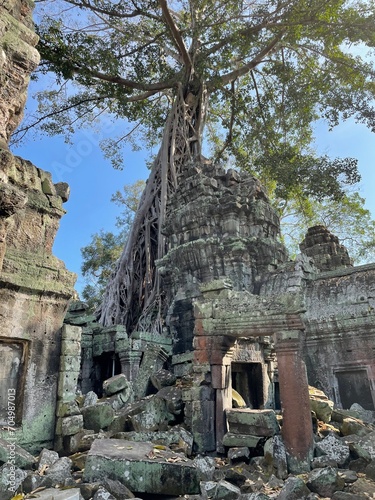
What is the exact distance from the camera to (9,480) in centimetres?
303

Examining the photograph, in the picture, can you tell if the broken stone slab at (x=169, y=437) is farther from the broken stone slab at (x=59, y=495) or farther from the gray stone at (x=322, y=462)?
the broken stone slab at (x=59, y=495)

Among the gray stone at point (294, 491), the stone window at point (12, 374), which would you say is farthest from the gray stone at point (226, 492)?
the stone window at point (12, 374)

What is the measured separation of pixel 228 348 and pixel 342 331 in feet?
11.7

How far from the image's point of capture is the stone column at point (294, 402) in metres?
4.16

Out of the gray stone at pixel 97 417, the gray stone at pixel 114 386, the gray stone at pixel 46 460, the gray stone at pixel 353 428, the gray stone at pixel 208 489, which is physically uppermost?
the gray stone at pixel 114 386

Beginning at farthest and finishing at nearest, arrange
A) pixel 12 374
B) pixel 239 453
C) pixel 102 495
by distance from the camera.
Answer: pixel 12 374
pixel 239 453
pixel 102 495

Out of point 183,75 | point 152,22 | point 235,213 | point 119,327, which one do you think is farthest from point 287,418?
point 152,22

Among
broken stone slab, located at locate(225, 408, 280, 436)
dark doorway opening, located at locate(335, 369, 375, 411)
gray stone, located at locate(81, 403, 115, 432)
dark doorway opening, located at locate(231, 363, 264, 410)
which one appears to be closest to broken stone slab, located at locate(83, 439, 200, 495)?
broken stone slab, located at locate(225, 408, 280, 436)

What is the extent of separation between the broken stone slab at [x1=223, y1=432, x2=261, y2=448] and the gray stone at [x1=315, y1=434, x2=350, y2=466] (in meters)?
0.68

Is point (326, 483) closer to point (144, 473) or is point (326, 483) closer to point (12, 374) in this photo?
point (144, 473)

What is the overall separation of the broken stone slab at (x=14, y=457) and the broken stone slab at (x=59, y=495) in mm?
902

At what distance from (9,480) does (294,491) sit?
2286 millimetres

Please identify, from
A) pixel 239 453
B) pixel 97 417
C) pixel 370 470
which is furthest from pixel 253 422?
pixel 97 417

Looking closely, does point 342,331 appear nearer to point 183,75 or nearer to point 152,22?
point 183,75
